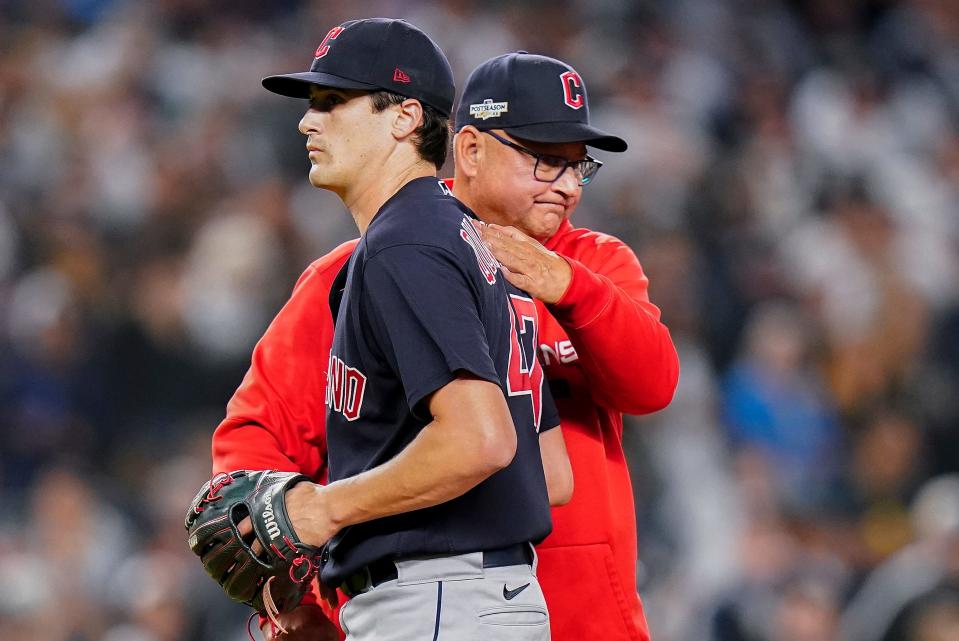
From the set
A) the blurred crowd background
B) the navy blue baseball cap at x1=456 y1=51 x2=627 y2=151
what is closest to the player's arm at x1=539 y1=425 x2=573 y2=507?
the navy blue baseball cap at x1=456 y1=51 x2=627 y2=151

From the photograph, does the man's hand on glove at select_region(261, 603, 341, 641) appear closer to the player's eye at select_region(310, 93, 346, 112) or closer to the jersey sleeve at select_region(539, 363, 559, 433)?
the jersey sleeve at select_region(539, 363, 559, 433)

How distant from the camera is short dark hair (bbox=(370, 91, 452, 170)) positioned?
243cm

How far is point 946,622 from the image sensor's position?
16.4 feet

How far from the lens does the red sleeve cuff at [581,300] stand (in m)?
2.58

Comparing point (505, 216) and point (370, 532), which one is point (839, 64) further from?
point (370, 532)

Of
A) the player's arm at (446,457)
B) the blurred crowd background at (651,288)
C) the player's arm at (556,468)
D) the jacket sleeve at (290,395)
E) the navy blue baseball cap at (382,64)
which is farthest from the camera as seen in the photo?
the blurred crowd background at (651,288)

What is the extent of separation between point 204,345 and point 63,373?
0.66 meters

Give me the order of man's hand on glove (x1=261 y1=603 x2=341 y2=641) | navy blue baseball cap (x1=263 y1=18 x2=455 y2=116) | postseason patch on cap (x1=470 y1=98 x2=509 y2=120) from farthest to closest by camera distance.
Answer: postseason patch on cap (x1=470 y1=98 x2=509 y2=120) → man's hand on glove (x1=261 y1=603 x2=341 y2=641) → navy blue baseball cap (x1=263 y1=18 x2=455 y2=116)

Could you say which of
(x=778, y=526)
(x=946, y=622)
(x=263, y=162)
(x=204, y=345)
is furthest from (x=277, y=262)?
(x=946, y=622)

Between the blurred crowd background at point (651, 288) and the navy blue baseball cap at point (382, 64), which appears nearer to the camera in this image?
the navy blue baseball cap at point (382, 64)

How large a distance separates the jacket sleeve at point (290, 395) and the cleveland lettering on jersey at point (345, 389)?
52cm

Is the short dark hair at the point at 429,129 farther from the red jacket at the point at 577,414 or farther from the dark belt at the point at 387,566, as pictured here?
the dark belt at the point at 387,566

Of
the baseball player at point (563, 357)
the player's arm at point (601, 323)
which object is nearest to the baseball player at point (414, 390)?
the player's arm at point (601, 323)

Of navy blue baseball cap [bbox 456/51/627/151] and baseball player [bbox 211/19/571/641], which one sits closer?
baseball player [bbox 211/19/571/641]
